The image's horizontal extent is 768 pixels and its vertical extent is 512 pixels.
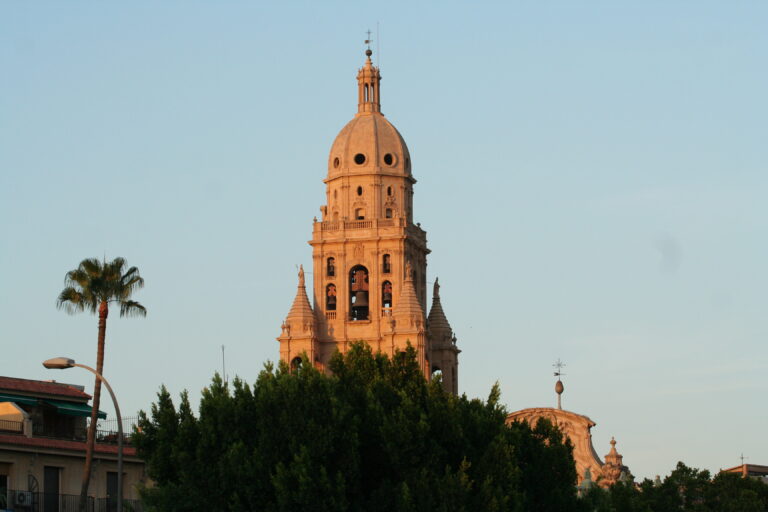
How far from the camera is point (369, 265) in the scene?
12925 cm

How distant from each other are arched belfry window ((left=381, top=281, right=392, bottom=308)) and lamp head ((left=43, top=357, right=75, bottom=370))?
2711 inches

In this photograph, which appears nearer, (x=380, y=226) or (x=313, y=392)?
(x=313, y=392)

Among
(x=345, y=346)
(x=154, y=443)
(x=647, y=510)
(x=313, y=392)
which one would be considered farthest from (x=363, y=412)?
(x=345, y=346)

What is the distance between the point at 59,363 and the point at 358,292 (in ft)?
227

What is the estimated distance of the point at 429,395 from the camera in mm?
72688

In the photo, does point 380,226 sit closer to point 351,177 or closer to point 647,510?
point 351,177

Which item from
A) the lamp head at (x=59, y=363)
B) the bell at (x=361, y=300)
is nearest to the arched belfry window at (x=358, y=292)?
the bell at (x=361, y=300)

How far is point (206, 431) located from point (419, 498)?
25.9ft

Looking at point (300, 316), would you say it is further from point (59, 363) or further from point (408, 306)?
point (59, 363)

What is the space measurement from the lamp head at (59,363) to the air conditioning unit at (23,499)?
14.8 m

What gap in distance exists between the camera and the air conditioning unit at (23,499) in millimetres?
74312

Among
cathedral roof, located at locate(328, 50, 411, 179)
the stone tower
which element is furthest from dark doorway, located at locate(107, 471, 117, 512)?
cathedral roof, located at locate(328, 50, 411, 179)

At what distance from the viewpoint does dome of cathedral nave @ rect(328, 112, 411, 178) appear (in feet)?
434

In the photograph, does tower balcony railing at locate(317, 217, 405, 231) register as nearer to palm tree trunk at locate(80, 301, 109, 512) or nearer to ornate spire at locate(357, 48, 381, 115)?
ornate spire at locate(357, 48, 381, 115)
